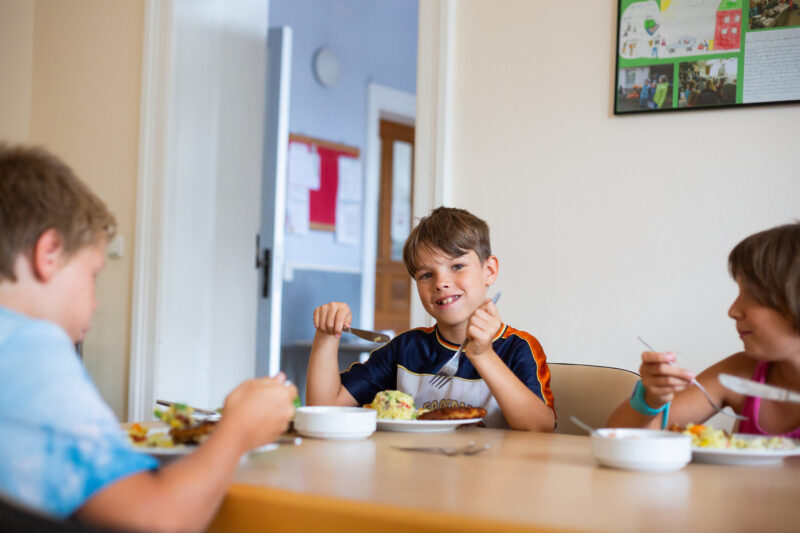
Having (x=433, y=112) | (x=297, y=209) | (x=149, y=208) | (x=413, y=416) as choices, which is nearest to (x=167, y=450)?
(x=413, y=416)

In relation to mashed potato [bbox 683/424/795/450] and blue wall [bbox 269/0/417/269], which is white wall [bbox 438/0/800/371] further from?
blue wall [bbox 269/0/417/269]

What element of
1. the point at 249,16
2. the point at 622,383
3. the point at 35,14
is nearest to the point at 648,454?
the point at 622,383

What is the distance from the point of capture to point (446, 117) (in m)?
2.44

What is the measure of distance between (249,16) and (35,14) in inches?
40.9

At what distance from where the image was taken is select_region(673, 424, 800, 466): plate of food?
3.45 ft

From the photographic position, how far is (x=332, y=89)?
16.4ft

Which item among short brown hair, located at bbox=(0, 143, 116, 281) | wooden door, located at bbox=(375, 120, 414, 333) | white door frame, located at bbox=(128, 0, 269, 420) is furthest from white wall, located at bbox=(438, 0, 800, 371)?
wooden door, located at bbox=(375, 120, 414, 333)

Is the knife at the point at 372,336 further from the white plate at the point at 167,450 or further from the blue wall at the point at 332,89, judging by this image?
the blue wall at the point at 332,89

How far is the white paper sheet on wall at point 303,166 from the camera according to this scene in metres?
4.71

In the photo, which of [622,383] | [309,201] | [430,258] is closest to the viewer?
[622,383]

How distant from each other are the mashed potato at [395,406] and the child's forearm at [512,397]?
16cm

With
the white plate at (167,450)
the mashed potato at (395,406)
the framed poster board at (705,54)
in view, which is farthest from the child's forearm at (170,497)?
the framed poster board at (705,54)

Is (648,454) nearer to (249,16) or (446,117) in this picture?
(446,117)

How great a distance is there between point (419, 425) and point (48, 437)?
711 millimetres
